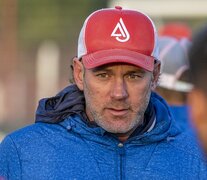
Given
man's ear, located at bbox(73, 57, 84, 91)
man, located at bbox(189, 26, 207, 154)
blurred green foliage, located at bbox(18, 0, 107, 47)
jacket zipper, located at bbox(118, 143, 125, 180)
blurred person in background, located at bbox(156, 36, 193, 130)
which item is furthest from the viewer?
blurred green foliage, located at bbox(18, 0, 107, 47)

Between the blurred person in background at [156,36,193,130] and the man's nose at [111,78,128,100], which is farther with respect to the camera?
the blurred person in background at [156,36,193,130]

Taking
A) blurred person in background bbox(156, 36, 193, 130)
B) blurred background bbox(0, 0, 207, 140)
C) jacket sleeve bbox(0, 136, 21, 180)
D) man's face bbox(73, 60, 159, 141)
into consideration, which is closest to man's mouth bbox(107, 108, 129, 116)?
man's face bbox(73, 60, 159, 141)

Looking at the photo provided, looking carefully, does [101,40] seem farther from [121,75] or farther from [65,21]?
[65,21]

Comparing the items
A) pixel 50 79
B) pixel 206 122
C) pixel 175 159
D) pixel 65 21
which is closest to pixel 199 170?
pixel 175 159

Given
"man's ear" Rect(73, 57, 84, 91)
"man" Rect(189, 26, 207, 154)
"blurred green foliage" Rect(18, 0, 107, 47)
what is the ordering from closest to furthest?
"man" Rect(189, 26, 207, 154)
"man's ear" Rect(73, 57, 84, 91)
"blurred green foliage" Rect(18, 0, 107, 47)

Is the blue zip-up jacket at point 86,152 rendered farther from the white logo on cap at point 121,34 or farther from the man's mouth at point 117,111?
the white logo on cap at point 121,34

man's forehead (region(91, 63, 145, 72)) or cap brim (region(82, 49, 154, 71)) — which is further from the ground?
cap brim (region(82, 49, 154, 71))

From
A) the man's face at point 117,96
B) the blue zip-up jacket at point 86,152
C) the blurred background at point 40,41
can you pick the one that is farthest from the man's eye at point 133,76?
the blurred background at point 40,41

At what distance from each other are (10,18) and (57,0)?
4.23m

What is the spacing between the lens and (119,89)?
13.5 feet

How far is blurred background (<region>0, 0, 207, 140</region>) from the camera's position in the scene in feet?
54.8

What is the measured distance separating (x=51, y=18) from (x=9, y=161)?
18.8 metres

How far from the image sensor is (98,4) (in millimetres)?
22891

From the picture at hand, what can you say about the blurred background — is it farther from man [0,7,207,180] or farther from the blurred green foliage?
man [0,7,207,180]
